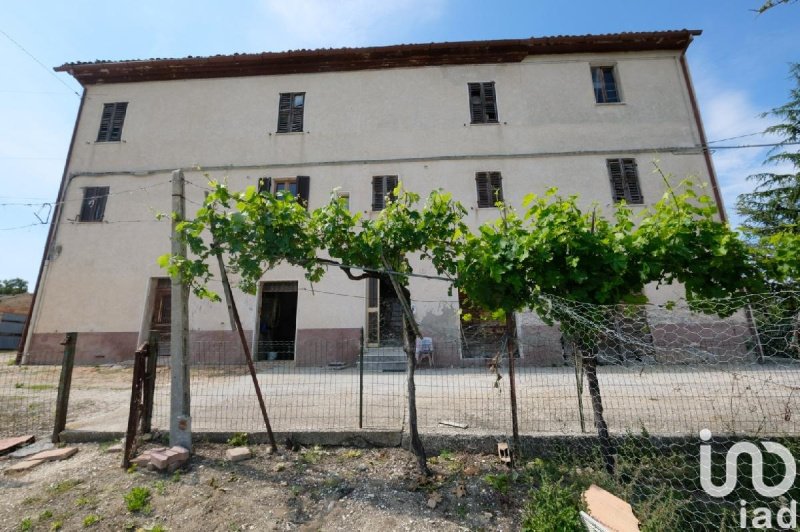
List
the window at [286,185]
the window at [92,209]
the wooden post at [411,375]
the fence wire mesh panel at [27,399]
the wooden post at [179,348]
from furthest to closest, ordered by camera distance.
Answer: the window at [286,185], the window at [92,209], the fence wire mesh panel at [27,399], the wooden post at [179,348], the wooden post at [411,375]

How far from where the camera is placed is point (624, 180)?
1130 centimetres

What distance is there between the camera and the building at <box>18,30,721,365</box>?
1102 cm

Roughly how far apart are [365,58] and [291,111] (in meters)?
3.09

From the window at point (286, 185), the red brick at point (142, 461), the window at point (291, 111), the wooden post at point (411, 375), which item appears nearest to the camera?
the wooden post at point (411, 375)

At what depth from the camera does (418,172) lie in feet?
38.2

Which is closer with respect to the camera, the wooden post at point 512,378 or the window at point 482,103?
the wooden post at point 512,378

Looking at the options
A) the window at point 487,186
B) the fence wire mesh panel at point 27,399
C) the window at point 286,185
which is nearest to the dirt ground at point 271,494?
the fence wire mesh panel at point 27,399

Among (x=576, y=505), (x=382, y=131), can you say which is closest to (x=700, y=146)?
(x=382, y=131)

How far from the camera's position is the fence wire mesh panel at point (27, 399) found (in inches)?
198

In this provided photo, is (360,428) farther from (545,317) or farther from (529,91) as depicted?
(529,91)

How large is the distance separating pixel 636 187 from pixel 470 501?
11291mm

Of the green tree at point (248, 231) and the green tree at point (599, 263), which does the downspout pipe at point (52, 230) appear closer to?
the green tree at point (248, 231)

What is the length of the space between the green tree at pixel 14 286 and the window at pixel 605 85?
3985 cm

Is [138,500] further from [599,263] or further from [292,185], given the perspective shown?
[292,185]
